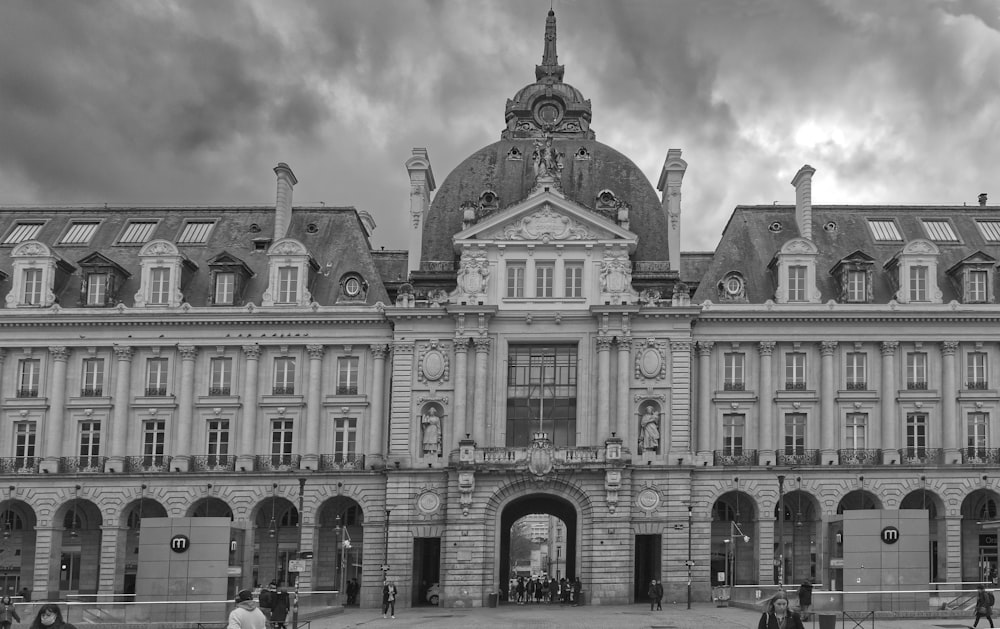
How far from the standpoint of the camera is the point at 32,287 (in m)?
86.6

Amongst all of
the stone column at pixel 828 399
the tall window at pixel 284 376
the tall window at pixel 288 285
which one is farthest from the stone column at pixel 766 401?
the tall window at pixel 288 285

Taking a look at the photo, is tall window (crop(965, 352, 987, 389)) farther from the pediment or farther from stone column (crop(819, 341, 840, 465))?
the pediment

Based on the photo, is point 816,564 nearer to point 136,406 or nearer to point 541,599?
point 541,599

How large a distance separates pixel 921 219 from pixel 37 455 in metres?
57.4

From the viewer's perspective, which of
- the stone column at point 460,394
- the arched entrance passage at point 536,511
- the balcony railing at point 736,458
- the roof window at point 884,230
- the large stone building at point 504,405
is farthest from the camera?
the roof window at point 884,230

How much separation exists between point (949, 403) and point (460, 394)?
2876 centimetres

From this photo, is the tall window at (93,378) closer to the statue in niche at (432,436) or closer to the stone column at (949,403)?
the statue in niche at (432,436)

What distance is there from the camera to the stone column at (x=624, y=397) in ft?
266

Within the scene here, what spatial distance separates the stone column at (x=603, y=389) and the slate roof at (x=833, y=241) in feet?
25.6

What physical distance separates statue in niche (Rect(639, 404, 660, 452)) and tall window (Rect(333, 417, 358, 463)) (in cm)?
1724

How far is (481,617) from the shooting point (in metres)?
67.6

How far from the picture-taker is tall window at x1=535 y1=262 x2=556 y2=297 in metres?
83.3

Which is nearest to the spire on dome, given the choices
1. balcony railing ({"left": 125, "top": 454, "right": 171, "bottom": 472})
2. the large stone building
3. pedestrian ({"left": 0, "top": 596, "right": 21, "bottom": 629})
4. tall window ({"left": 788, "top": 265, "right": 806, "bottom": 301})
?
the large stone building

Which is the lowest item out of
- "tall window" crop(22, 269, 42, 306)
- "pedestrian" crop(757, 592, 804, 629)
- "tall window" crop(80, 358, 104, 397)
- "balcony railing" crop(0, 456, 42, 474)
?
"pedestrian" crop(757, 592, 804, 629)
